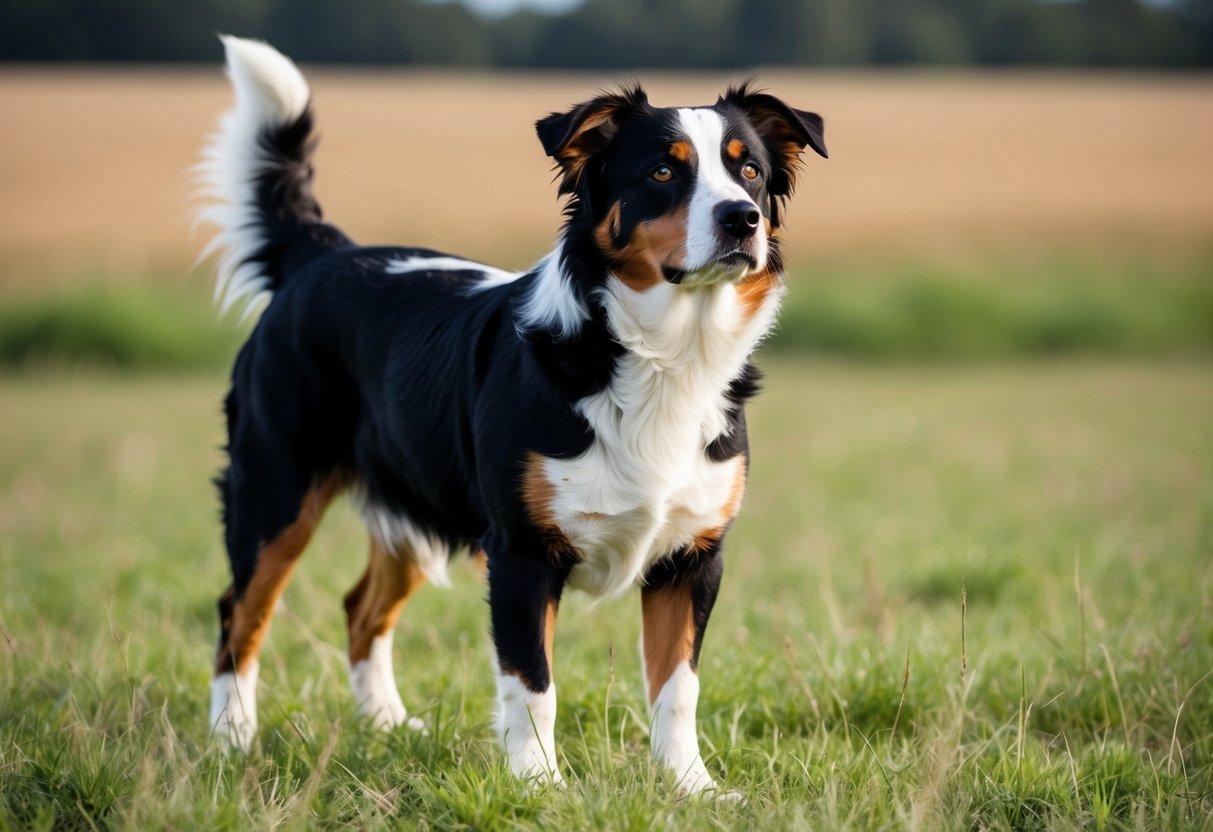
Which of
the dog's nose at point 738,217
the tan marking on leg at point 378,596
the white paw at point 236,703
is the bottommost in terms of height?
the white paw at point 236,703

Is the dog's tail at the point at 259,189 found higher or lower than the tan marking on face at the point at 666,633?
higher

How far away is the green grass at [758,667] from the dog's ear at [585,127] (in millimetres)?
1418

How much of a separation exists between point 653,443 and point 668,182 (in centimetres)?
72

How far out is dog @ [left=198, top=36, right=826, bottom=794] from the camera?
3229mm

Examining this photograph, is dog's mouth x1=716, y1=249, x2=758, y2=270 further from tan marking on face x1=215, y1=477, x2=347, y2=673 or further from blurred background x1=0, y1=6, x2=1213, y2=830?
tan marking on face x1=215, y1=477, x2=347, y2=673

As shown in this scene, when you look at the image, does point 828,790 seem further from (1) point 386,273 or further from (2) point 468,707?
(1) point 386,273

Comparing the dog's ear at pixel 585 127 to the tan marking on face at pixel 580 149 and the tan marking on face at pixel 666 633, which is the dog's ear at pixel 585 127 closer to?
the tan marking on face at pixel 580 149

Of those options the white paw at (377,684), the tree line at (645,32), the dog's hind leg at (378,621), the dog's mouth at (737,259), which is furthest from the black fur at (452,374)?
Answer: the tree line at (645,32)

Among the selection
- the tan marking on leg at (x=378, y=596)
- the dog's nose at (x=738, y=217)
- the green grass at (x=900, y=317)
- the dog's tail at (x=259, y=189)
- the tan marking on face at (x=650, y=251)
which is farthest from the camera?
the green grass at (x=900, y=317)

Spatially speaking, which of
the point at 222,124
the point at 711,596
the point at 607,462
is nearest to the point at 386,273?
the point at 222,124

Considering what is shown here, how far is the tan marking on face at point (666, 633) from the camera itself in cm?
339

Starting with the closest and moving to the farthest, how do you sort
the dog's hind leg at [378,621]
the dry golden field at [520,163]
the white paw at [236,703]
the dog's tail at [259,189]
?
the white paw at [236,703]
the dog's hind leg at [378,621]
the dog's tail at [259,189]
the dry golden field at [520,163]

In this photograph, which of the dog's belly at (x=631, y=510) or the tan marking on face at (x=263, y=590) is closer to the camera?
the dog's belly at (x=631, y=510)

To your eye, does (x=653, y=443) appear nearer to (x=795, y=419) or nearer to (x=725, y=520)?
(x=725, y=520)
